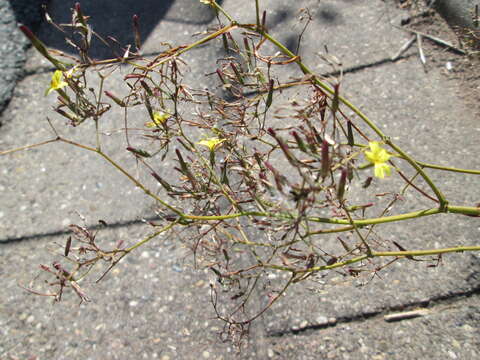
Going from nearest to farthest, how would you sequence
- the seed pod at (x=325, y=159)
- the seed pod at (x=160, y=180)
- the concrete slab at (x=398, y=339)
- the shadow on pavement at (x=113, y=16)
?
1. the seed pod at (x=325, y=159)
2. the seed pod at (x=160, y=180)
3. the concrete slab at (x=398, y=339)
4. the shadow on pavement at (x=113, y=16)

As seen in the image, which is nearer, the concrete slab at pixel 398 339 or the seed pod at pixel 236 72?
the seed pod at pixel 236 72

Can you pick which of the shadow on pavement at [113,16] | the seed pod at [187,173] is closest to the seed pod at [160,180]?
the seed pod at [187,173]

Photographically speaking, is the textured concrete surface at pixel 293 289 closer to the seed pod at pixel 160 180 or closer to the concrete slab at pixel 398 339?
the concrete slab at pixel 398 339

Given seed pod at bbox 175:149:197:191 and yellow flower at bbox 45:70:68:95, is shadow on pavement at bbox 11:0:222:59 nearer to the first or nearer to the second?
yellow flower at bbox 45:70:68:95

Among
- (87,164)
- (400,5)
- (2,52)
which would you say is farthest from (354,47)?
(2,52)

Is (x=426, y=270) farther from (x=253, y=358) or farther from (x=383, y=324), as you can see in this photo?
(x=253, y=358)

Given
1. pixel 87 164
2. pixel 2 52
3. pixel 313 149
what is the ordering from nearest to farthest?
pixel 313 149
pixel 87 164
pixel 2 52

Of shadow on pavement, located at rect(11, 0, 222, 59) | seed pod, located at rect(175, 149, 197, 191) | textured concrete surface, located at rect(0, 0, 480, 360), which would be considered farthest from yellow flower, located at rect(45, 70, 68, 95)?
shadow on pavement, located at rect(11, 0, 222, 59)

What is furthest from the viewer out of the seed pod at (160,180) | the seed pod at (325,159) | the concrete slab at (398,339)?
the concrete slab at (398,339)
